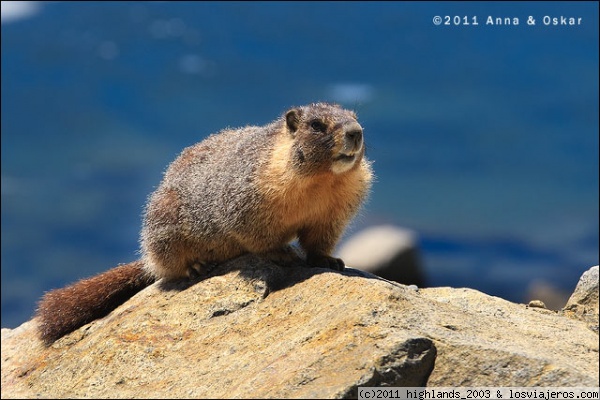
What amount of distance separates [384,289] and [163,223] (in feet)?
10.0

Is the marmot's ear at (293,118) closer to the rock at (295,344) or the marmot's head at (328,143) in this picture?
the marmot's head at (328,143)

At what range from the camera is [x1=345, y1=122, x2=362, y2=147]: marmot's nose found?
24.3ft

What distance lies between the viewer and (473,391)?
5.74 metres

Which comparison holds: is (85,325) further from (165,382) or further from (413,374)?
(413,374)

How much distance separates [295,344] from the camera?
249 inches

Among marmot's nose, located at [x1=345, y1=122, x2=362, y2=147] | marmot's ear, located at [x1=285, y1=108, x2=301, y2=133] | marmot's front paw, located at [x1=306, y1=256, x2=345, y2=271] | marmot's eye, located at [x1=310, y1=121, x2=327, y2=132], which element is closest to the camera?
marmot's nose, located at [x1=345, y1=122, x2=362, y2=147]

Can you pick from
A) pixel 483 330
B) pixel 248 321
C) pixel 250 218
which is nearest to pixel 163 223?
pixel 250 218

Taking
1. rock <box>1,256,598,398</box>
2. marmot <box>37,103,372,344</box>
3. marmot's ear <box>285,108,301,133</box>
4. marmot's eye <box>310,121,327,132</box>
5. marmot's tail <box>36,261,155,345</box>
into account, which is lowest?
rock <box>1,256,598,398</box>

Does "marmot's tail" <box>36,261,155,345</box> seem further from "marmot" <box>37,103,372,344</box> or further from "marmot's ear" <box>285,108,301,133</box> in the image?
"marmot's ear" <box>285,108,301,133</box>

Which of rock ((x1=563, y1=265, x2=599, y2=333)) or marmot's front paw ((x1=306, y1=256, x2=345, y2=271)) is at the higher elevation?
marmot's front paw ((x1=306, y1=256, x2=345, y2=271))

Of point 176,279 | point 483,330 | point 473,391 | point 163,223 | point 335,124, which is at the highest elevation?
point 335,124

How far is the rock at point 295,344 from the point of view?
575 cm

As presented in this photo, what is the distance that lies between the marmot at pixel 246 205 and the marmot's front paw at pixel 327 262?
1cm

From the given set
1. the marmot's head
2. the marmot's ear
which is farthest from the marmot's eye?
the marmot's ear
